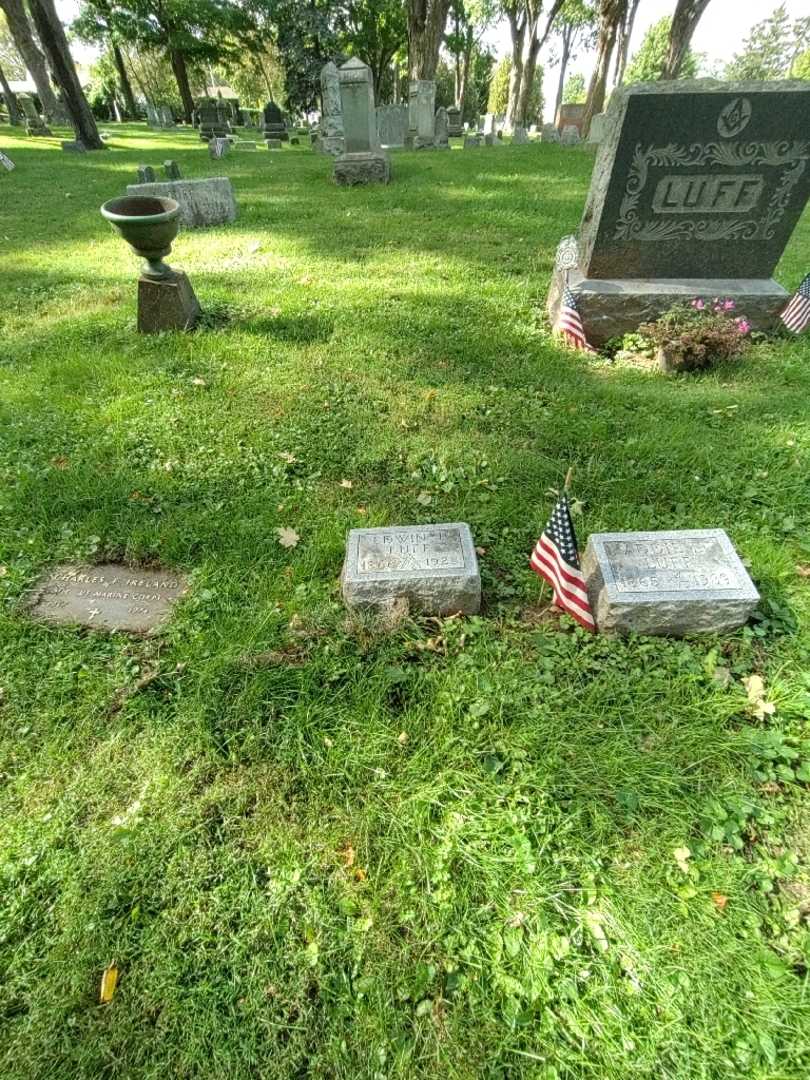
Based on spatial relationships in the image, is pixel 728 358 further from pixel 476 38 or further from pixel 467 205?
pixel 476 38

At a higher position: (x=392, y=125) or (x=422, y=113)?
(x=422, y=113)

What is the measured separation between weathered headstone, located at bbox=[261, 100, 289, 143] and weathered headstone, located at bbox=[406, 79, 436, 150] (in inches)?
238

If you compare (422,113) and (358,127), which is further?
(422,113)

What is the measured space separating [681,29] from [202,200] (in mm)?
15831

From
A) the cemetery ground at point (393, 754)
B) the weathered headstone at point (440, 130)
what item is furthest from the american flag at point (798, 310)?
the weathered headstone at point (440, 130)

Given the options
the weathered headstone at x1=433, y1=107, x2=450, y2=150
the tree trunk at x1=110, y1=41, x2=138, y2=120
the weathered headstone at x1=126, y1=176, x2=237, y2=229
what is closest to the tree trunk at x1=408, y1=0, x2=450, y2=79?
the weathered headstone at x1=433, y1=107, x2=450, y2=150

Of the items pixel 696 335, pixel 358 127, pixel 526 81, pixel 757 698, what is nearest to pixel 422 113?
pixel 358 127

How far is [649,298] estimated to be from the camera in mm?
4648

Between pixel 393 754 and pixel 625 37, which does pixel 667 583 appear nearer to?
pixel 393 754

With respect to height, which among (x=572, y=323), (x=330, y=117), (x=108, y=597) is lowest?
(x=108, y=597)

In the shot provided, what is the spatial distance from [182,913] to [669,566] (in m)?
2.34

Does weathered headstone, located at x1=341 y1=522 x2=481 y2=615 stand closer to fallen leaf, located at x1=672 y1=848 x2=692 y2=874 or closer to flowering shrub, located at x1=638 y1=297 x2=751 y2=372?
fallen leaf, located at x1=672 y1=848 x2=692 y2=874

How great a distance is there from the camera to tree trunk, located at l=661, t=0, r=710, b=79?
47.4ft

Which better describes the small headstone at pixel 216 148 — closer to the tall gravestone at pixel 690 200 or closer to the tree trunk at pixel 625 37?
the tall gravestone at pixel 690 200
